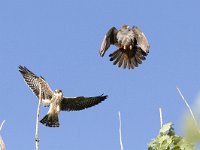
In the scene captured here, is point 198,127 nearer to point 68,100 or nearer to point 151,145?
point 151,145

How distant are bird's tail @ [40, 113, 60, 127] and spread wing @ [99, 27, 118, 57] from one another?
214 centimetres

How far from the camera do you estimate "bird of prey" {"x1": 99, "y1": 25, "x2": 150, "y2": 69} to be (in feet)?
55.8

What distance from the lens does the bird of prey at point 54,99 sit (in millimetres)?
15922

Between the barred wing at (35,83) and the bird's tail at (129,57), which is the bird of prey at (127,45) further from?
the barred wing at (35,83)

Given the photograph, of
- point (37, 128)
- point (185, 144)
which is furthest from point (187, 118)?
point (37, 128)

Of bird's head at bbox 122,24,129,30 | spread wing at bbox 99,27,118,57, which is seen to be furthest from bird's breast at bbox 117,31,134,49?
bird's head at bbox 122,24,129,30

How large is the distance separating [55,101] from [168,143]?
11.2 metres

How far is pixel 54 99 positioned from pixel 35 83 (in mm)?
701

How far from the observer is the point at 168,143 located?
4.90 meters

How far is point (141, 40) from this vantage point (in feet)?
56.1

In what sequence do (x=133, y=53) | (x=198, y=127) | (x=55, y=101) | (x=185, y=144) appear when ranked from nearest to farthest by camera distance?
(x=198, y=127) → (x=185, y=144) → (x=55, y=101) → (x=133, y=53)

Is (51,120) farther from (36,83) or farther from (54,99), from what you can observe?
(36,83)

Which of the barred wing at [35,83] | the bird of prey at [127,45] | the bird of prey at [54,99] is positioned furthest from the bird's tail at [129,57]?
the barred wing at [35,83]

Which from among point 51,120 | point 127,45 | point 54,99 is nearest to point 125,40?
point 127,45
